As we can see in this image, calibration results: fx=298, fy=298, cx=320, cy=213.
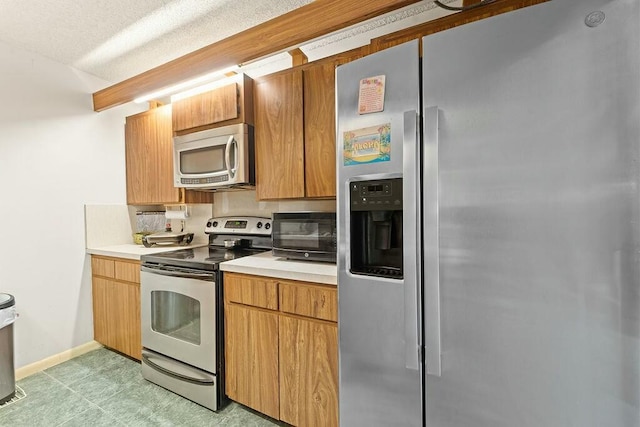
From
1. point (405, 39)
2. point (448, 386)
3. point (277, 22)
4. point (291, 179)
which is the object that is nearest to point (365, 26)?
point (277, 22)

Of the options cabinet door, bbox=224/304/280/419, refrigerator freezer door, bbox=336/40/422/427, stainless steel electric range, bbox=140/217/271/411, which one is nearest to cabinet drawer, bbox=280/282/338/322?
cabinet door, bbox=224/304/280/419

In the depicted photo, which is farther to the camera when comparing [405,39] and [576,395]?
[405,39]

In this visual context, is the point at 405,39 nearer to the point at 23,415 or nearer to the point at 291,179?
the point at 291,179

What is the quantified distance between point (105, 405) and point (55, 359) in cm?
92

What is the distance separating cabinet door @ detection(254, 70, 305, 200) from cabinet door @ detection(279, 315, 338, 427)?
2.64ft

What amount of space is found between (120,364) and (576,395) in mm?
2881

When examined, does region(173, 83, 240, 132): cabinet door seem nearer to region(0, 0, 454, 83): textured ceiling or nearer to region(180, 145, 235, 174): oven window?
region(180, 145, 235, 174): oven window

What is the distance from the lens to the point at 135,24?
1.95 metres

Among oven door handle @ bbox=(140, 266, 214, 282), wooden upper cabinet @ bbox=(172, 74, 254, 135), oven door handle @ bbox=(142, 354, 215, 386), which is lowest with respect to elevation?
oven door handle @ bbox=(142, 354, 215, 386)

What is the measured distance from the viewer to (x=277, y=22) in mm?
1710

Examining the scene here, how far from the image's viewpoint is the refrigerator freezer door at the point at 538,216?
0.76m

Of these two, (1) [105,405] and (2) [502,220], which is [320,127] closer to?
(2) [502,220]

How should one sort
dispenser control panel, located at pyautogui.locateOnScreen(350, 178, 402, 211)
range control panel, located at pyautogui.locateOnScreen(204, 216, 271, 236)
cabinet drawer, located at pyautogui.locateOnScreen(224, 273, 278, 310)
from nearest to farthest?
dispenser control panel, located at pyautogui.locateOnScreen(350, 178, 402, 211) < cabinet drawer, located at pyautogui.locateOnScreen(224, 273, 278, 310) < range control panel, located at pyautogui.locateOnScreen(204, 216, 271, 236)

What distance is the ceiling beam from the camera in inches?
58.0
